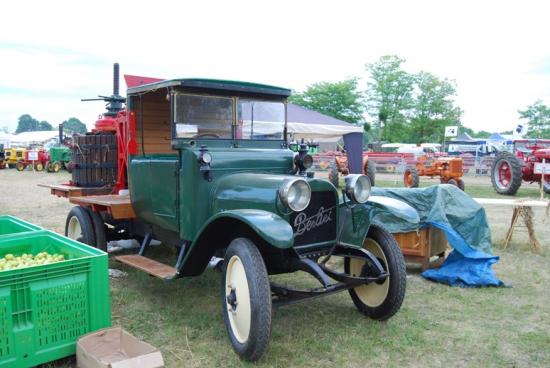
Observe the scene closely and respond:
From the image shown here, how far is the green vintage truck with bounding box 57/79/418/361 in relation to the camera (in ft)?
10.5

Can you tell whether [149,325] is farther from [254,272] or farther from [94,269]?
[254,272]

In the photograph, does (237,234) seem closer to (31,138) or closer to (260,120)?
(260,120)

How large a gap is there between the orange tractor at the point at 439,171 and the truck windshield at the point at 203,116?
10528 millimetres

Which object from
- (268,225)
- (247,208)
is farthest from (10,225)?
(268,225)

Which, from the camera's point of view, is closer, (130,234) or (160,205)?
(160,205)

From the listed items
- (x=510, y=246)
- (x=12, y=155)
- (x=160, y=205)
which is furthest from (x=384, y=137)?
(x=160, y=205)

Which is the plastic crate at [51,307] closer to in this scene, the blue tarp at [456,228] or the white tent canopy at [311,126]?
the blue tarp at [456,228]

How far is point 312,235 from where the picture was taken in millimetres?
3662

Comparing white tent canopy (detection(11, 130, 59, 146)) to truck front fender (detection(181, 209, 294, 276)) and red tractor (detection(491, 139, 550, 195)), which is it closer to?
red tractor (detection(491, 139, 550, 195))

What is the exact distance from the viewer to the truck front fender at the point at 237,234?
2.98 metres

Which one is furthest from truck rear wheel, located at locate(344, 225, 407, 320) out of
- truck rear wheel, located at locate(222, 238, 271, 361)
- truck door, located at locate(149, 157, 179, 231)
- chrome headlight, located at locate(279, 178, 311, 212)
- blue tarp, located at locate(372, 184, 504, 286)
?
truck door, located at locate(149, 157, 179, 231)

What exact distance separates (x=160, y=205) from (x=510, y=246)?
4.90m

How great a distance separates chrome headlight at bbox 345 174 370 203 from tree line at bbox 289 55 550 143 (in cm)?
4148

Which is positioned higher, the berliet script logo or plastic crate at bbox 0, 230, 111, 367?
the berliet script logo
